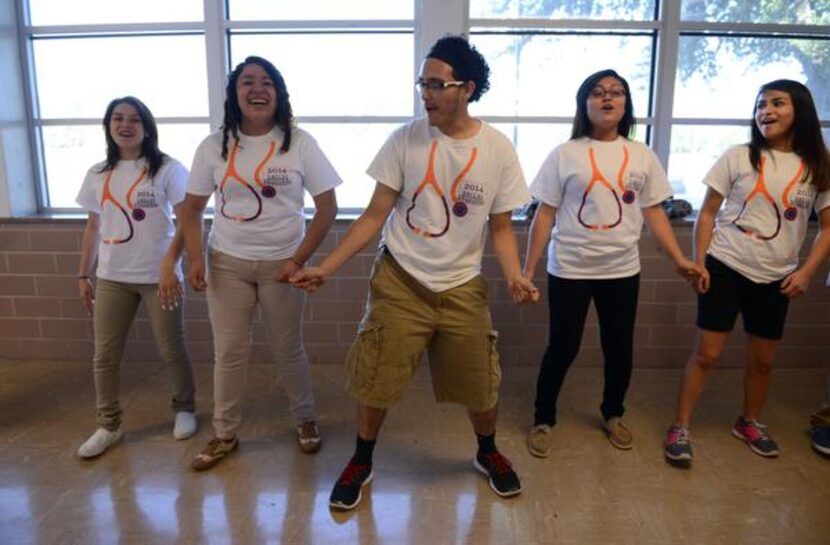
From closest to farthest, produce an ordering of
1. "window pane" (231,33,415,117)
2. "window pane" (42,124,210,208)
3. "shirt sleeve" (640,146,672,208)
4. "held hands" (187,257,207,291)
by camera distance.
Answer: "held hands" (187,257,207,291)
"shirt sleeve" (640,146,672,208)
"window pane" (231,33,415,117)
"window pane" (42,124,210,208)

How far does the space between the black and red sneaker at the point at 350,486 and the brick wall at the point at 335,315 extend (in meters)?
1.26

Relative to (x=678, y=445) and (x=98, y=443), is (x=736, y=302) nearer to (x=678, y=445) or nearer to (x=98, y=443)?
(x=678, y=445)

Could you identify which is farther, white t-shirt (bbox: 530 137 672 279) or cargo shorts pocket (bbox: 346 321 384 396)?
white t-shirt (bbox: 530 137 672 279)

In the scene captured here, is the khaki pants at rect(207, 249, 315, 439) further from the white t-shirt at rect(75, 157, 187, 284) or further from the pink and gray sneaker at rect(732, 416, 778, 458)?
the pink and gray sneaker at rect(732, 416, 778, 458)

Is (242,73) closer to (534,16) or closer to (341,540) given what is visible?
(341,540)

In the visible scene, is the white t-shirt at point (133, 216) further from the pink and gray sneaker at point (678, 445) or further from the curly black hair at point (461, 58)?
the pink and gray sneaker at point (678, 445)

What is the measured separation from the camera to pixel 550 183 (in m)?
2.38

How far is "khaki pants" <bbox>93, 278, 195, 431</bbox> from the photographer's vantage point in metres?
2.45

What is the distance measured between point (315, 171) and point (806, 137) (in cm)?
175

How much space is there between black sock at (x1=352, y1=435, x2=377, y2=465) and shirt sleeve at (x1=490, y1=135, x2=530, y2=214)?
0.91m

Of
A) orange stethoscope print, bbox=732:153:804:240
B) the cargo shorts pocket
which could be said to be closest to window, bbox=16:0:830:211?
orange stethoscope print, bbox=732:153:804:240

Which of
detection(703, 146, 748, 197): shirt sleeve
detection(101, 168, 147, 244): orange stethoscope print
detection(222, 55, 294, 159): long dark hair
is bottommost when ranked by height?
detection(101, 168, 147, 244): orange stethoscope print

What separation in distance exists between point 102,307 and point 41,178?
1631 millimetres

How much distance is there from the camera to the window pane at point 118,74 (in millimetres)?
3463
